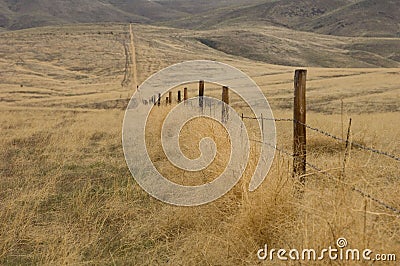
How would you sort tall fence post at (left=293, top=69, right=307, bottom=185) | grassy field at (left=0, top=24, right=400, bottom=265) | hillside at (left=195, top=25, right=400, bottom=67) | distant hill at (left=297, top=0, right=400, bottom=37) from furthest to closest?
distant hill at (left=297, top=0, right=400, bottom=37), hillside at (left=195, top=25, right=400, bottom=67), tall fence post at (left=293, top=69, right=307, bottom=185), grassy field at (left=0, top=24, right=400, bottom=265)

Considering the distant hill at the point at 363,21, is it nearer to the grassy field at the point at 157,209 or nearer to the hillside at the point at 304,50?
the hillside at the point at 304,50

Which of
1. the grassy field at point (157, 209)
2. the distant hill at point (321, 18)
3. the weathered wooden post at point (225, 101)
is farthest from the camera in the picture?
the distant hill at point (321, 18)

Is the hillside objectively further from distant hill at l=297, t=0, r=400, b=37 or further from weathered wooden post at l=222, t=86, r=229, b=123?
distant hill at l=297, t=0, r=400, b=37

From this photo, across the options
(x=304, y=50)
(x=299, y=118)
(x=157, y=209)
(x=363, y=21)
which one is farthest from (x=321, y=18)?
(x=157, y=209)

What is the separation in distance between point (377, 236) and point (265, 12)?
624 feet

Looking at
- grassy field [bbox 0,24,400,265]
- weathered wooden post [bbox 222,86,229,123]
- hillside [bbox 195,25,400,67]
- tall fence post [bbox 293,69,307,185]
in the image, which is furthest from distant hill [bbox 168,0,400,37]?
tall fence post [bbox 293,69,307,185]

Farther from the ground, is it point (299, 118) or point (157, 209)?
point (299, 118)

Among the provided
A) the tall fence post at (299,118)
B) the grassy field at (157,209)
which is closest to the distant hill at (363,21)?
the grassy field at (157,209)

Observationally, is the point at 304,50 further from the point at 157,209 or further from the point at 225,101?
the point at 157,209

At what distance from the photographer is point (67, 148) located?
1031cm

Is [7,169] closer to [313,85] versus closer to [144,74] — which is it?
[313,85]

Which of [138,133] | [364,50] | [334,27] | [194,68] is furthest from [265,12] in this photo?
[138,133]

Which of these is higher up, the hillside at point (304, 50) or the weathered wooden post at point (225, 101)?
the weathered wooden post at point (225, 101)

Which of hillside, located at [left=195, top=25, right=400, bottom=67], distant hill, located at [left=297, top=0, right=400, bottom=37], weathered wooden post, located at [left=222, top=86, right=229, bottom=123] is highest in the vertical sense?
distant hill, located at [left=297, top=0, right=400, bottom=37]
